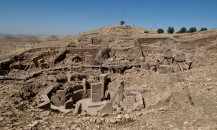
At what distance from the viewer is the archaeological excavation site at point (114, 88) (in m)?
6.87

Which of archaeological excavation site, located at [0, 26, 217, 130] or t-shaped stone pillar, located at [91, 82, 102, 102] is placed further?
t-shaped stone pillar, located at [91, 82, 102, 102]

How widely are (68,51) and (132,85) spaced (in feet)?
32.4

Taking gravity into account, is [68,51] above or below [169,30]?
below

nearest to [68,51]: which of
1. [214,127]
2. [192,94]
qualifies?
[192,94]

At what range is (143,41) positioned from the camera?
80.8 ft

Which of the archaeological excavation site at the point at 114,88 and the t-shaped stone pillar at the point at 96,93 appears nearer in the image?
the archaeological excavation site at the point at 114,88

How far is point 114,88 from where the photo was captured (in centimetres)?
1405

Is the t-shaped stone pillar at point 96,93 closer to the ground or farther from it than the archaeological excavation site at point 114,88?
closer to the ground

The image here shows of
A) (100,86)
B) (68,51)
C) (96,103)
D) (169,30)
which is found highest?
(169,30)

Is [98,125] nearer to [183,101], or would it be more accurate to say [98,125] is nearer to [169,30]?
[183,101]

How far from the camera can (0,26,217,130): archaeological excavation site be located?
22.5ft

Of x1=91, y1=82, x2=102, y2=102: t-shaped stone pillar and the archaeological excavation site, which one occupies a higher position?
the archaeological excavation site

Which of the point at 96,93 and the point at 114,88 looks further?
the point at 114,88

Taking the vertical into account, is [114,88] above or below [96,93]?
above
